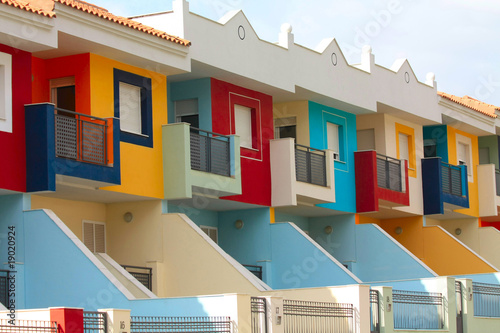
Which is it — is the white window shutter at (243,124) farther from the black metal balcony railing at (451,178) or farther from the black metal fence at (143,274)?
the black metal balcony railing at (451,178)

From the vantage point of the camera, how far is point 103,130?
2473 centimetres

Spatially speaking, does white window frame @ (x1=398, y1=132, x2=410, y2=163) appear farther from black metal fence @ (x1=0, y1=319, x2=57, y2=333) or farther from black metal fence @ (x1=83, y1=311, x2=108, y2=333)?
black metal fence @ (x1=0, y1=319, x2=57, y2=333)

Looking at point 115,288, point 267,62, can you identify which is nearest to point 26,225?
point 115,288

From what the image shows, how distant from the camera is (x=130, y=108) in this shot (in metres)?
26.8

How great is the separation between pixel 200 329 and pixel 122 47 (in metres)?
7.80

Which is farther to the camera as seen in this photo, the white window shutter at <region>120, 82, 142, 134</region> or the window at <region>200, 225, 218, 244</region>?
the window at <region>200, 225, 218, 244</region>

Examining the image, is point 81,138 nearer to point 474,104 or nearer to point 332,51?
point 332,51

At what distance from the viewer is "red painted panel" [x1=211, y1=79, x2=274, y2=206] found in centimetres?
2967

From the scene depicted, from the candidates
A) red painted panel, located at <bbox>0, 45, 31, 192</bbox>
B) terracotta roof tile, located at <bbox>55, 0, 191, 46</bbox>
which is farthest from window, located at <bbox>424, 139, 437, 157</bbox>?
red painted panel, located at <bbox>0, 45, 31, 192</bbox>

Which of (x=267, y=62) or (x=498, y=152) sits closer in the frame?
(x=267, y=62)

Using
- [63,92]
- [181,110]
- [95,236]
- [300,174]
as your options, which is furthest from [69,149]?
[300,174]

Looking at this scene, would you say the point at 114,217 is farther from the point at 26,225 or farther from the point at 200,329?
the point at 200,329

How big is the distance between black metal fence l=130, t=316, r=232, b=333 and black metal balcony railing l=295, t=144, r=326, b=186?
10.2 metres

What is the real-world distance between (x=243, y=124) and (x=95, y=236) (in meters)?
6.01
